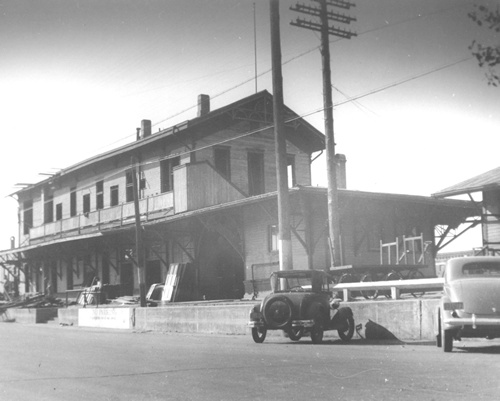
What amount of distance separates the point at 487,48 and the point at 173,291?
23249 millimetres

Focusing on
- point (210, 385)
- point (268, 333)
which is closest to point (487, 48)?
point (210, 385)

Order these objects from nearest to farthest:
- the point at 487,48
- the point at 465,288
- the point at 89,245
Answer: the point at 487,48, the point at 465,288, the point at 89,245

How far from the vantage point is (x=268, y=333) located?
17047 mm

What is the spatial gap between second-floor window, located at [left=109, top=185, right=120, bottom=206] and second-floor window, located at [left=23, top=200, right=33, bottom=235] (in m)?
11.4

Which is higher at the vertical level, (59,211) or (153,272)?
(59,211)

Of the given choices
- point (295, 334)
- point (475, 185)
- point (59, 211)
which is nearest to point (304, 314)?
point (295, 334)

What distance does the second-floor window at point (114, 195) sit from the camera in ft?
116

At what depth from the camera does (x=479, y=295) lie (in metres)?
10.7

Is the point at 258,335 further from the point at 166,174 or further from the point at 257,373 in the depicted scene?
the point at 166,174

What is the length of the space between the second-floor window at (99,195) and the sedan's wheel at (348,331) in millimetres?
24138

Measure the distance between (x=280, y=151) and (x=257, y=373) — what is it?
10192 mm

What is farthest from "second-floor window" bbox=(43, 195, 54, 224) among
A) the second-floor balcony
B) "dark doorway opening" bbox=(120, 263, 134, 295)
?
"dark doorway opening" bbox=(120, 263, 134, 295)

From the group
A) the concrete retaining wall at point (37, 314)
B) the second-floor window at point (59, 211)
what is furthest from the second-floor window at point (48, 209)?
the concrete retaining wall at point (37, 314)

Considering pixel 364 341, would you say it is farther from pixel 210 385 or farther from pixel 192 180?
pixel 192 180
